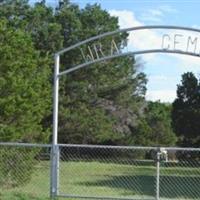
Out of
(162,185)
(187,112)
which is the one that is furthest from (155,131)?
(162,185)

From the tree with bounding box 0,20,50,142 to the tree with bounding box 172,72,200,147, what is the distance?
27.2 metres

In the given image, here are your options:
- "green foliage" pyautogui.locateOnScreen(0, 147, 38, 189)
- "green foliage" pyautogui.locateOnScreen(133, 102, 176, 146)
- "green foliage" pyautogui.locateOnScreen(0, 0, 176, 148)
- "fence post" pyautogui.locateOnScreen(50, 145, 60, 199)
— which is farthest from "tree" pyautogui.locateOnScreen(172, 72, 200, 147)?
"fence post" pyautogui.locateOnScreen(50, 145, 60, 199)

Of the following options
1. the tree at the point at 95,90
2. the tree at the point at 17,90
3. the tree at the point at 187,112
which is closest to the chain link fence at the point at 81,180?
the tree at the point at 17,90

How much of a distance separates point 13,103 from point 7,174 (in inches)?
190

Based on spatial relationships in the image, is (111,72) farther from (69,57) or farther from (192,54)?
(192,54)

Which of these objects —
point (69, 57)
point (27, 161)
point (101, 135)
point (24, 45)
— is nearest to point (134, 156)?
point (101, 135)

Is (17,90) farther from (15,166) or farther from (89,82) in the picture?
(89,82)

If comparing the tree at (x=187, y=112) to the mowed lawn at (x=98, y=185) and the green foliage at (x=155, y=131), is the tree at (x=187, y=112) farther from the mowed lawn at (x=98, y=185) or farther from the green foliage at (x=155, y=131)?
the mowed lawn at (x=98, y=185)

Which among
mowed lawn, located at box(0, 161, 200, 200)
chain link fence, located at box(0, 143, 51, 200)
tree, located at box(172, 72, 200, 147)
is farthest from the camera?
tree, located at box(172, 72, 200, 147)

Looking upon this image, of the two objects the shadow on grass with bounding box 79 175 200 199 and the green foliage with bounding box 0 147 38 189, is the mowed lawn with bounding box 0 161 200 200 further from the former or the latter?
the green foliage with bounding box 0 147 38 189

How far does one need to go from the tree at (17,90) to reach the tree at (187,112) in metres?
27.2

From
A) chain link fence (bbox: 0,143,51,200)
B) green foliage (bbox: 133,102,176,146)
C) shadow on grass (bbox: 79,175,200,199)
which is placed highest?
green foliage (bbox: 133,102,176,146)

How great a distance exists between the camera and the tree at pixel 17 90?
2084cm

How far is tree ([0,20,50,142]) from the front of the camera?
20.8m
